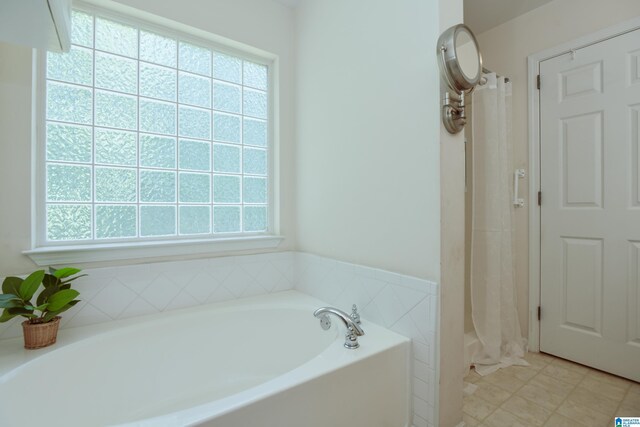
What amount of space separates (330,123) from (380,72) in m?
0.45

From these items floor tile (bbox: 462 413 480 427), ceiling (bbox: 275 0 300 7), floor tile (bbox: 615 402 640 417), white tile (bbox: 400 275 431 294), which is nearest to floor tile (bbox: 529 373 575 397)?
floor tile (bbox: 615 402 640 417)

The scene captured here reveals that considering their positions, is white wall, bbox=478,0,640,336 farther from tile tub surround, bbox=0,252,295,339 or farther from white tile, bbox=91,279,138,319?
white tile, bbox=91,279,138,319

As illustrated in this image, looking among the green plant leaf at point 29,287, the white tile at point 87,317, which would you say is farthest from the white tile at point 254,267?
the green plant leaf at point 29,287

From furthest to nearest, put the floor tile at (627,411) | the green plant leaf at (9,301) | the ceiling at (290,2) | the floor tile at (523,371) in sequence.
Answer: the ceiling at (290,2) < the floor tile at (523,371) < the floor tile at (627,411) < the green plant leaf at (9,301)

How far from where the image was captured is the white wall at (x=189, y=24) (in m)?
1.29

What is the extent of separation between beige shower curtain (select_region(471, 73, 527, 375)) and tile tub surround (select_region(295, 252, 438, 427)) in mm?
899

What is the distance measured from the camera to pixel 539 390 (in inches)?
66.1

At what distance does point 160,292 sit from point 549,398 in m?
2.29

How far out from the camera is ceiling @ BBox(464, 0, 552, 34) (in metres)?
2.10

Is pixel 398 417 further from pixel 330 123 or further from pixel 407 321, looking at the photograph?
pixel 330 123

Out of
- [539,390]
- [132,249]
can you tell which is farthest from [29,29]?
[539,390]

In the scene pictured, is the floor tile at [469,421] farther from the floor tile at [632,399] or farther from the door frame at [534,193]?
the door frame at [534,193]

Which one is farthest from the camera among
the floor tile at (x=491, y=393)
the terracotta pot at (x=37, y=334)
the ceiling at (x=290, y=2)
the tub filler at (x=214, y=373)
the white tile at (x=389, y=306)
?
the ceiling at (x=290, y=2)

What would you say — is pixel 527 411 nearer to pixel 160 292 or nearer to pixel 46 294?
pixel 160 292
